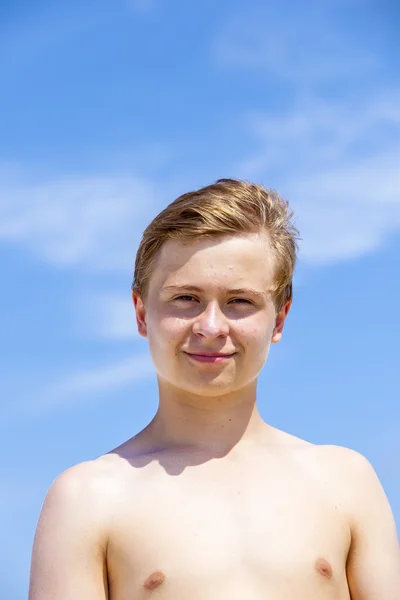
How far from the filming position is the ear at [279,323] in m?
4.74

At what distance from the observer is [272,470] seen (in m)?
4.60

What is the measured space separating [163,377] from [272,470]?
0.65m

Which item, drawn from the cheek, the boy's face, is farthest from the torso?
the cheek

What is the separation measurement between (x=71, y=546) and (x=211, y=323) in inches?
44.6

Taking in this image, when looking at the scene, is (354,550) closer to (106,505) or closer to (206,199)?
(106,505)

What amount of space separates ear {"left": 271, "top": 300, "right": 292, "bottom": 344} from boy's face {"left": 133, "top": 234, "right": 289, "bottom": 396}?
0.17 meters

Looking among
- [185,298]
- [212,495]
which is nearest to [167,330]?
[185,298]

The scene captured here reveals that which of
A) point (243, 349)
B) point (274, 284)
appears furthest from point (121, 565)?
point (274, 284)

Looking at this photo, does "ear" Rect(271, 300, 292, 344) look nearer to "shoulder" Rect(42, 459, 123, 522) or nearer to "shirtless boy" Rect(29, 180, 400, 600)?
"shirtless boy" Rect(29, 180, 400, 600)

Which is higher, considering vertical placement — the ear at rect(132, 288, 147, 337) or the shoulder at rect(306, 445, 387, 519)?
the ear at rect(132, 288, 147, 337)

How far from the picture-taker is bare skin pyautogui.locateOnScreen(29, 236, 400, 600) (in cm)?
427

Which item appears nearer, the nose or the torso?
the torso

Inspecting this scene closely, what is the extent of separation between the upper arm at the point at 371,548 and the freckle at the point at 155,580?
2.98ft

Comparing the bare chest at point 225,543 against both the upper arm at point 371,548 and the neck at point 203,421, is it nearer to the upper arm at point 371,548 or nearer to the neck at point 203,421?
the upper arm at point 371,548
